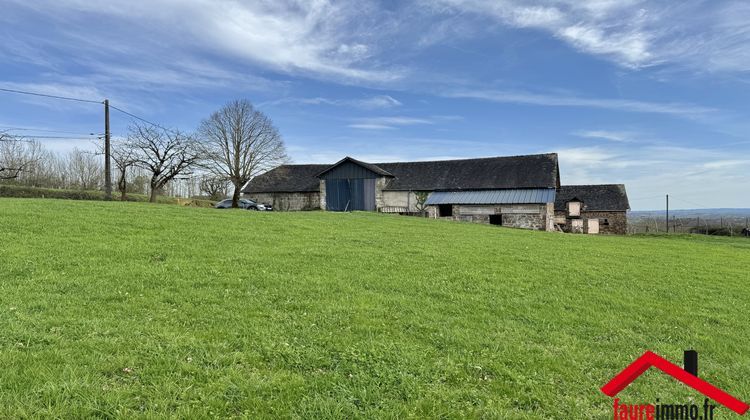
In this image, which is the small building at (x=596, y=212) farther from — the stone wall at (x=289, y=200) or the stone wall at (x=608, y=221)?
the stone wall at (x=289, y=200)

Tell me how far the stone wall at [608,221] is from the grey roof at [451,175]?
596 cm

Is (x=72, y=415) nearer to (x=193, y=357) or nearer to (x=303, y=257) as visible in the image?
(x=193, y=357)

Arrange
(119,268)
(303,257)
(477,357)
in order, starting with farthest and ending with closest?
(303,257) → (119,268) → (477,357)

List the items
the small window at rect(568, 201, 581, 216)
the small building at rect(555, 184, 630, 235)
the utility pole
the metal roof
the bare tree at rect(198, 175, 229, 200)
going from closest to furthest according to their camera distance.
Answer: the utility pole
the metal roof
the small window at rect(568, 201, 581, 216)
the small building at rect(555, 184, 630, 235)
the bare tree at rect(198, 175, 229, 200)

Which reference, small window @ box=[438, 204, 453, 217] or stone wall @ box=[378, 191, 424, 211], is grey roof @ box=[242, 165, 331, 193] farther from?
small window @ box=[438, 204, 453, 217]

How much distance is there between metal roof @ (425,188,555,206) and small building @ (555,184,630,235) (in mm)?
11010

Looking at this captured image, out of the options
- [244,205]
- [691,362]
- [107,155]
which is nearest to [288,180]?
[244,205]

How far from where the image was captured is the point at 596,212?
48.7 meters

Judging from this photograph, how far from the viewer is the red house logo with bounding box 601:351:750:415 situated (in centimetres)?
268

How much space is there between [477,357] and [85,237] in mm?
11100

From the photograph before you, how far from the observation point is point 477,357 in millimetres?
4832

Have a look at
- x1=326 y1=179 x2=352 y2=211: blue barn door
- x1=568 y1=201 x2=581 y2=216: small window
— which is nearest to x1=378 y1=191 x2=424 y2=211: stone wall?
x1=326 y1=179 x2=352 y2=211: blue barn door

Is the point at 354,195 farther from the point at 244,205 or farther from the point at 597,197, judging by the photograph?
the point at 597,197

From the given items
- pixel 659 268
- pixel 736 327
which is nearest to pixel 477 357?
pixel 736 327
